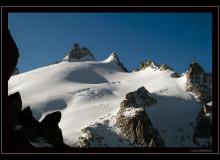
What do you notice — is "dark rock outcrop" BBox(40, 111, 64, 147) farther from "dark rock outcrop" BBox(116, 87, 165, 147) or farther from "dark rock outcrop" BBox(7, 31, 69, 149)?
"dark rock outcrop" BBox(116, 87, 165, 147)

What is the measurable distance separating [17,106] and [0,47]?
939cm

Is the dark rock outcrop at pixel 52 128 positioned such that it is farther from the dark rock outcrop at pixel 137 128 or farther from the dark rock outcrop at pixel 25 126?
the dark rock outcrop at pixel 137 128

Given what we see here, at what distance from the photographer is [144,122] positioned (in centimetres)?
17400

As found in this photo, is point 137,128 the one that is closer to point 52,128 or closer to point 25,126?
point 52,128

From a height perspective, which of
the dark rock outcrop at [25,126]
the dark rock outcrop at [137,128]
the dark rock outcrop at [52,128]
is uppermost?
the dark rock outcrop at [25,126]

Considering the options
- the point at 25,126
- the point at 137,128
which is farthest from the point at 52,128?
the point at 137,128

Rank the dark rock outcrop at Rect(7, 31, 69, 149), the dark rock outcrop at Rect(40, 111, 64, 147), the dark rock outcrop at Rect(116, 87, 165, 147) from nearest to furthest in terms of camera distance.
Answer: the dark rock outcrop at Rect(7, 31, 69, 149)
the dark rock outcrop at Rect(40, 111, 64, 147)
the dark rock outcrop at Rect(116, 87, 165, 147)

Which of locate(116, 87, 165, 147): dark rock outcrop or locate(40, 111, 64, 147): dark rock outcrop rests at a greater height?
locate(40, 111, 64, 147): dark rock outcrop

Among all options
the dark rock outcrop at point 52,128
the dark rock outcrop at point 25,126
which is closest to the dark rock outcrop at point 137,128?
the dark rock outcrop at point 52,128

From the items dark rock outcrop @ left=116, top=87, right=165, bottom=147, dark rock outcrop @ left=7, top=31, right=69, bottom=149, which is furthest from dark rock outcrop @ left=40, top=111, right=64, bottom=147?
dark rock outcrop @ left=116, top=87, right=165, bottom=147

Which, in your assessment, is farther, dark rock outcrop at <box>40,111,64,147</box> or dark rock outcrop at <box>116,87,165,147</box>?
dark rock outcrop at <box>116,87,165,147</box>

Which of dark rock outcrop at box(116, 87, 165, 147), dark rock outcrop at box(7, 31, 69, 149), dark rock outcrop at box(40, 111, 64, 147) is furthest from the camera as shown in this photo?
dark rock outcrop at box(116, 87, 165, 147)
